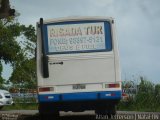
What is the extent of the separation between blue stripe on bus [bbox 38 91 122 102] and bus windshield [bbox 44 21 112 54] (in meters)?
1.39

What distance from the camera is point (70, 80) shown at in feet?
57.1

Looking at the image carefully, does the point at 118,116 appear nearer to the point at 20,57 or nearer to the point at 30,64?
the point at 20,57

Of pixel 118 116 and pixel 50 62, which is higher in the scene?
pixel 50 62

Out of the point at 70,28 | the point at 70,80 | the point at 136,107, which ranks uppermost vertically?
the point at 70,28

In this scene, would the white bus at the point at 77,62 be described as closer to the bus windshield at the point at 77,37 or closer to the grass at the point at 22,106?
the bus windshield at the point at 77,37

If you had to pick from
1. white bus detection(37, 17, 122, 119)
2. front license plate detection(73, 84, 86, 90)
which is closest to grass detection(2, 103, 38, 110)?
white bus detection(37, 17, 122, 119)

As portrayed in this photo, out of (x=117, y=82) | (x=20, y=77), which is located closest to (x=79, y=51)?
(x=117, y=82)

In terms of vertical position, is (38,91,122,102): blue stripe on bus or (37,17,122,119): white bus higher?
(37,17,122,119): white bus

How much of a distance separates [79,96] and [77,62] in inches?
43.1

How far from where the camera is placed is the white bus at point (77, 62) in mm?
17328

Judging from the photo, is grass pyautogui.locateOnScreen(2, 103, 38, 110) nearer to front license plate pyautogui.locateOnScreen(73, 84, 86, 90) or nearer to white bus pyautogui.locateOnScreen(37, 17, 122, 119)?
white bus pyautogui.locateOnScreen(37, 17, 122, 119)

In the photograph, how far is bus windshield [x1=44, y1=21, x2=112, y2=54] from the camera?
Result: 17.6 meters

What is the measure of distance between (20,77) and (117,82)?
4676 centimetres

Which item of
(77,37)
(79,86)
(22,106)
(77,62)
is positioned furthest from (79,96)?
(22,106)
